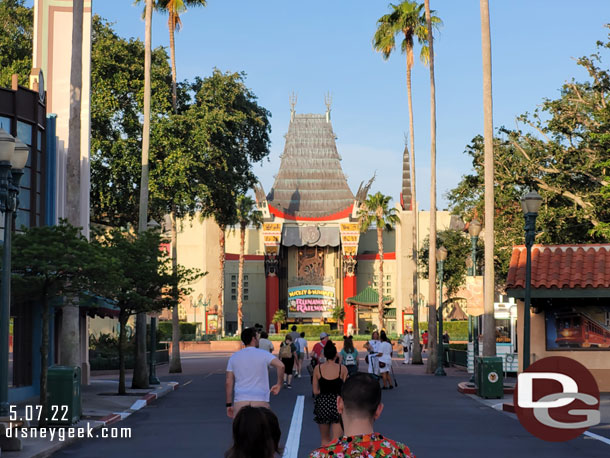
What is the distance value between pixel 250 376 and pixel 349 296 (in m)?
83.5

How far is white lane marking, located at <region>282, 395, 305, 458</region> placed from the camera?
1534 centimetres

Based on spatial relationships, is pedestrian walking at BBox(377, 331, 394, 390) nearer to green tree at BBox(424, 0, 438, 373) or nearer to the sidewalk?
the sidewalk

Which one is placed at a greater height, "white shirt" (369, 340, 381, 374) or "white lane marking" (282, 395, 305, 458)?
"white shirt" (369, 340, 381, 374)

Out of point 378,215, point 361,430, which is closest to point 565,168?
point 361,430

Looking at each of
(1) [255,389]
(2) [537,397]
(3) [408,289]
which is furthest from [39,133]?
(3) [408,289]

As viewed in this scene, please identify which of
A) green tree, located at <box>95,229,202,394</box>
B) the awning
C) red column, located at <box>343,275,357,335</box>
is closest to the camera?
green tree, located at <box>95,229,202,394</box>

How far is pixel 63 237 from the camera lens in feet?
67.7

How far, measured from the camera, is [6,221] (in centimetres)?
1675

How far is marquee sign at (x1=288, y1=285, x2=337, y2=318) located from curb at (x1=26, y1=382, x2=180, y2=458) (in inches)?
2412

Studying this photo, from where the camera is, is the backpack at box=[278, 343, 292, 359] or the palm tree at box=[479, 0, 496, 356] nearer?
the palm tree at box=[479, 0, 496, 356]

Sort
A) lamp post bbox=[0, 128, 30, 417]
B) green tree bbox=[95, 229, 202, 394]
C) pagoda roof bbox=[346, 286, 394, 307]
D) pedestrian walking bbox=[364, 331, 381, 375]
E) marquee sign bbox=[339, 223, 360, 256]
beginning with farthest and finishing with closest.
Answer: marquee sign bbox=[339, 223, 360, 256]
pagoda roof bbox=[346, 286, 394, 307]
pedestrian walking bbox=[364, 331, 381, 375]
green tree bbox=[95, 229, 202, 394]
lamp post bbox=[0, 128, 30, 417]

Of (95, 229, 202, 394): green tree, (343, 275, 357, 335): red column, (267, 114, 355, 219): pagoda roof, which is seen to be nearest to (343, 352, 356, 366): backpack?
(95, 229, 202, 394): green tree
